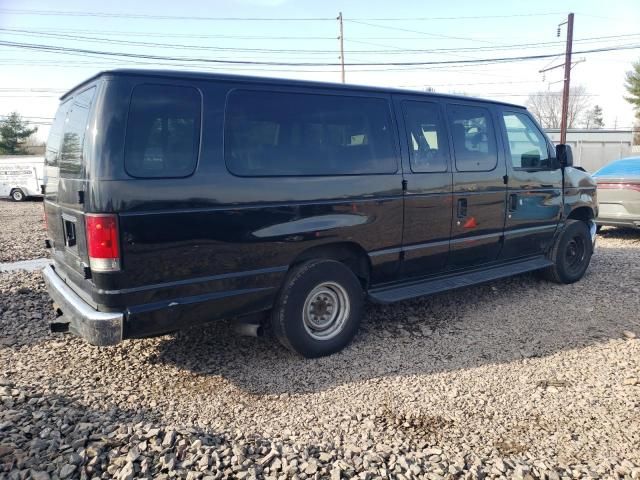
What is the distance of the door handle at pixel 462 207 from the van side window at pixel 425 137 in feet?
1.22

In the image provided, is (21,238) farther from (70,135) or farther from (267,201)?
(267,201)

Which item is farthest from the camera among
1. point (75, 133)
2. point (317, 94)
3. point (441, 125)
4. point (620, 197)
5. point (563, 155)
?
point (620, 197)

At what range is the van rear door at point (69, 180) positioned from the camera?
3301 millimetres

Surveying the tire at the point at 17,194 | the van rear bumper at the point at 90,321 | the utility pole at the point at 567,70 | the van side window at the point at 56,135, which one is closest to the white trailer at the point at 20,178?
the tire at the point at 17,194

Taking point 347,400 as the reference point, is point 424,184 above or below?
above

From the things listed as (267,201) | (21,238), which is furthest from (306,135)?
(21,238)

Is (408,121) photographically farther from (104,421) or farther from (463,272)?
(104,421)

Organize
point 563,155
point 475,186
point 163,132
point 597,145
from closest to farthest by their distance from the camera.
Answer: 1. point 163,132
2. point 475,186
3. point 563,155
4. point 597,145

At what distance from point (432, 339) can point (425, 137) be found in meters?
1.89

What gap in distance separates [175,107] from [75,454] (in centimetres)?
219

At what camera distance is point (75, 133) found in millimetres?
3598

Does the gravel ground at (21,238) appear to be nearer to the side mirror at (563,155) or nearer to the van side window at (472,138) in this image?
the van side window at (472,138)

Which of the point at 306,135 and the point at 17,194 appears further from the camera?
the point at 17,194

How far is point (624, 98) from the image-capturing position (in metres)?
45.1
